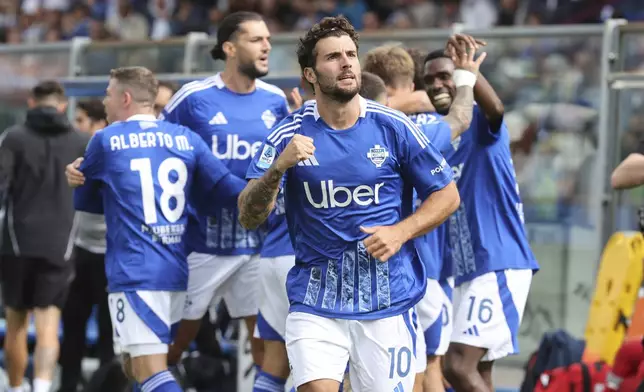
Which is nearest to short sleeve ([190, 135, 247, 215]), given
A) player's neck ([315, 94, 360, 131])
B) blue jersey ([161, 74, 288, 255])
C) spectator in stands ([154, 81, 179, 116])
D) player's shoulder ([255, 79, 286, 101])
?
blue jersey ([161, 74, 288, 255])

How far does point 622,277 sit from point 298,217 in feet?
12.4

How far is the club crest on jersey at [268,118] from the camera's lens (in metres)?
8.16

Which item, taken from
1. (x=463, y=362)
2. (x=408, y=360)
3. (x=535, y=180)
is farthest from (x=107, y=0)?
(x=408, y=360)

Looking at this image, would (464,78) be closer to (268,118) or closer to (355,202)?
(355,202)

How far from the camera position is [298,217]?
20.1 feet

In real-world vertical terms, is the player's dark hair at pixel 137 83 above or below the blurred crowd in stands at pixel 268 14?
below

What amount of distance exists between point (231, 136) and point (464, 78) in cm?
180

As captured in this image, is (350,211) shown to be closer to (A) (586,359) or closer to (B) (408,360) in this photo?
(B) (408,360)

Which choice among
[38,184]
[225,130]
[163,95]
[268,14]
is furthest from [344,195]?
[268,14]

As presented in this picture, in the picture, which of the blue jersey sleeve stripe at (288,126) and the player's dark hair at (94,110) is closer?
the blue jersey sleeve stripe at (288,126)

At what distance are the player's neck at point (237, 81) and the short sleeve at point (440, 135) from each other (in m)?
1.80

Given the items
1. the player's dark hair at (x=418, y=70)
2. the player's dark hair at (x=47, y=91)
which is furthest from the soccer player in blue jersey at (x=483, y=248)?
the player's dark hair at (x=47, y=91)

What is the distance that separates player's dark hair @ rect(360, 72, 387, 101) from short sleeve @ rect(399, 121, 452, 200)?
89cm

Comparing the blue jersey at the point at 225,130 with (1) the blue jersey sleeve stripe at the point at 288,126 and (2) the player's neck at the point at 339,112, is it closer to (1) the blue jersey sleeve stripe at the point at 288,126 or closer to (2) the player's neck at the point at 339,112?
(1) the blue jersey sleeve stripe at the point at 288,126
